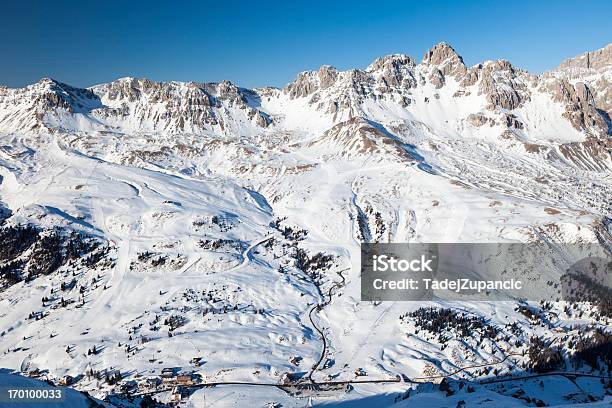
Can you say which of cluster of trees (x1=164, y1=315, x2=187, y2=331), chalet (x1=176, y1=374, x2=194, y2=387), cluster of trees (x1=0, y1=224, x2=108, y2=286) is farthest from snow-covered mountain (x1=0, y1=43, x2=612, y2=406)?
chalet (x1=176, y1=374, x2=194, y2=387)

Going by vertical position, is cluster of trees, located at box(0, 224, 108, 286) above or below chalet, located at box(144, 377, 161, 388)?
above

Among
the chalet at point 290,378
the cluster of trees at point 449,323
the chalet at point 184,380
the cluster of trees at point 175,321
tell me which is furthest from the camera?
the cluster of trees at point 175,321

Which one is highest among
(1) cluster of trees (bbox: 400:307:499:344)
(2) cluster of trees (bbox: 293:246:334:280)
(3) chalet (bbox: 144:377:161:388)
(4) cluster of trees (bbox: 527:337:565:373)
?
(2) cluster of trees (bbox: 293:246:334:280)

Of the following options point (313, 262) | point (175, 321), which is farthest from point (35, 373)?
point (313, 262)

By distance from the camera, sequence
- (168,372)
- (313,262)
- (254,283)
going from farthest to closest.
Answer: (313,262)
(254,283)
(168,372)

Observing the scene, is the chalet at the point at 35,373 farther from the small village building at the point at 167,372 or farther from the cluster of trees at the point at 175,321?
the cluster of trees at the point at 175,321

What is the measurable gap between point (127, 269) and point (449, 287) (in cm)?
10114

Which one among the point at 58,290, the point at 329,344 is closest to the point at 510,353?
the point at 329,344

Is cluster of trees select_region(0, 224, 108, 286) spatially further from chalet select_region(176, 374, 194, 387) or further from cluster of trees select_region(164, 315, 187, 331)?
chalet select_region(176, 374, 194, 387)

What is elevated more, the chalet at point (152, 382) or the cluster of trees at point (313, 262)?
the cluster of trees at point (313, 262)

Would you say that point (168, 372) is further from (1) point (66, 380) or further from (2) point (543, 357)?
(2) point (543, 357)

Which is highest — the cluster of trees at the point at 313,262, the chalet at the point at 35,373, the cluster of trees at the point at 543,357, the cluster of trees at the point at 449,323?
the cluster of trees at the point at 313,262

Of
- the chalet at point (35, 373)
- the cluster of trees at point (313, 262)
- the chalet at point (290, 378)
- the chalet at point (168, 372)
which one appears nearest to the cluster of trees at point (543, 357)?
the chalet at point (290, 378)

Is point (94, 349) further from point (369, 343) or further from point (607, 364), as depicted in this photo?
point (607, 364)
